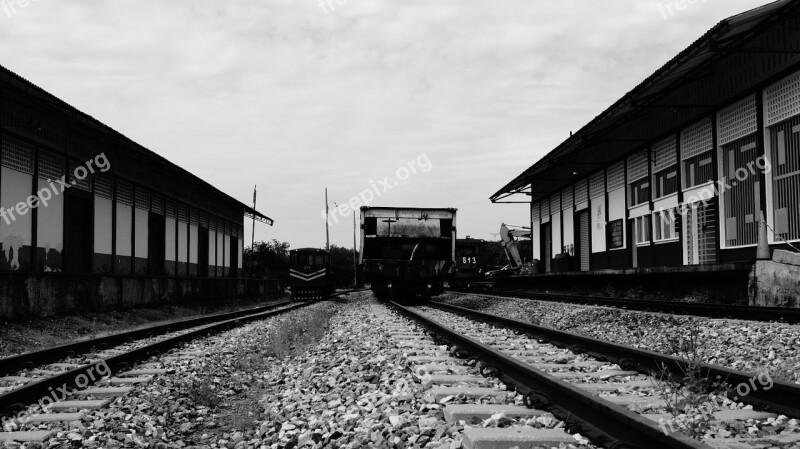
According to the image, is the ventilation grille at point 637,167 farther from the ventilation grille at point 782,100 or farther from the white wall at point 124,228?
the white wall at point 124,228

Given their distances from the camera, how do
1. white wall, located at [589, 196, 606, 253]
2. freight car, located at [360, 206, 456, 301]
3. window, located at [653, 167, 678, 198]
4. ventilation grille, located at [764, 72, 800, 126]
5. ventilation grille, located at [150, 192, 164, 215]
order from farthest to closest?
white wall, located at [589, 196, 606, 253], ventilation grille, located at [150, 192, 164, 215], freight car, located at [360, 206, 456, 301], window, located at [653, 167, 678, 198], ventilation grille, located at [764, 72, 800, 126]

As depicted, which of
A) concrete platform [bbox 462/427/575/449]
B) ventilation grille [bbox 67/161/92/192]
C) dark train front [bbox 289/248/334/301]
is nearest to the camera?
concrete platform [bbox 462/427/575/449]

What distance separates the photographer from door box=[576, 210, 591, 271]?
30.4m

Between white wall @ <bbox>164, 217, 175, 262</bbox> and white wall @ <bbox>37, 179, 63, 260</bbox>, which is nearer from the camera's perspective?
white wall @ <bbox>37, 179, 63, 260</bbox>

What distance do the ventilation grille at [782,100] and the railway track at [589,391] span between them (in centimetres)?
893

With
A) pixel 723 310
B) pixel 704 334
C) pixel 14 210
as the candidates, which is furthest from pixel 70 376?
pixel 14 210

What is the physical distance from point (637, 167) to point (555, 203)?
38.2 ft

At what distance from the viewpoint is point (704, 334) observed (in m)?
9.30

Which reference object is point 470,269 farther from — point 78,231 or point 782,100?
point 782,100

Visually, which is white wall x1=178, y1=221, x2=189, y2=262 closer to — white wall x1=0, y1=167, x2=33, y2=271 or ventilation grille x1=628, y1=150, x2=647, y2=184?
white wall x1=0, y1=167, x2=33, y2=271

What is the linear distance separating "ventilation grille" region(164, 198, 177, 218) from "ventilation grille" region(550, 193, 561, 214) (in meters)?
19.1

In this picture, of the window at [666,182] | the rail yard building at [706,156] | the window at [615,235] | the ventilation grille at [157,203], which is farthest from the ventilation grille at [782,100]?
the ventilation grille at [157,203]

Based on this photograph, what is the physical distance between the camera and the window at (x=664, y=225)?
69.0 ft

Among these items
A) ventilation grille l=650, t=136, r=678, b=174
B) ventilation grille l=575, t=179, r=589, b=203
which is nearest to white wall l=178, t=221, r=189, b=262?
ventilation grille l=575, t=179, r=589, b=203
